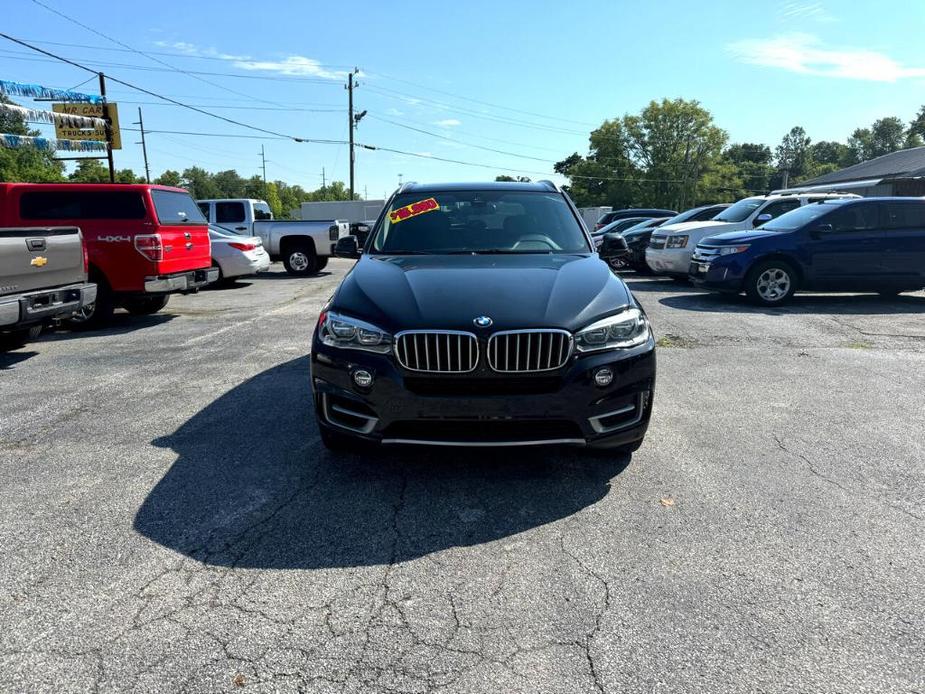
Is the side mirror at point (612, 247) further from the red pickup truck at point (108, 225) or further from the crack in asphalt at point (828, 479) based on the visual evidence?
the red pickup truck at point (108, 225)

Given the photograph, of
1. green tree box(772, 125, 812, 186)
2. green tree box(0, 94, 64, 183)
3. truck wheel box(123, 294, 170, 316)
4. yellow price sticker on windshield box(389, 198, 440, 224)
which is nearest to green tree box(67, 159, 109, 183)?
green tree box(0, 94, 64, 183)

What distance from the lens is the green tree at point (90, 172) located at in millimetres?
75238

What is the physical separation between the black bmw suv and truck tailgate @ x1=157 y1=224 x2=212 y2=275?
20.2 feet

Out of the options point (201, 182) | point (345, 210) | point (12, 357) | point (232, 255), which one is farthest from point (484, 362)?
point (201, 182)

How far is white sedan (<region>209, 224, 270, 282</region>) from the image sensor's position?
13.3 metres

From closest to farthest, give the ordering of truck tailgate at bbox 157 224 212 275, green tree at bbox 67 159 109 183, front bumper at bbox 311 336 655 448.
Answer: front bumper at bbox 311 336 655 448
truck tailgate at bbox 157 224 212 275
green tree at bbox 67 159 109 183

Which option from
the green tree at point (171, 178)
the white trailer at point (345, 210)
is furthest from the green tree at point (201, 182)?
the white trailer at point (345, 210)

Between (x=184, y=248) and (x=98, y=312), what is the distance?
151 centimetres

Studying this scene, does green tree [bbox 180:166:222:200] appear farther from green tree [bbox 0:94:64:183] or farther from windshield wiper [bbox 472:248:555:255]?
windshield wiper [bbox 472:248:555:255]

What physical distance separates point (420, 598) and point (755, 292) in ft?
30.5

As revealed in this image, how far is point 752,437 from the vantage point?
432 cm

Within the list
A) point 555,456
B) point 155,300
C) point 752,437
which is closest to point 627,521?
point 555,456

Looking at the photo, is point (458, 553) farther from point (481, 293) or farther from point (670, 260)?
point (670, 260)

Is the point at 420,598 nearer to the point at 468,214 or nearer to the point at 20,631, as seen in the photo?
the point at 20,631
